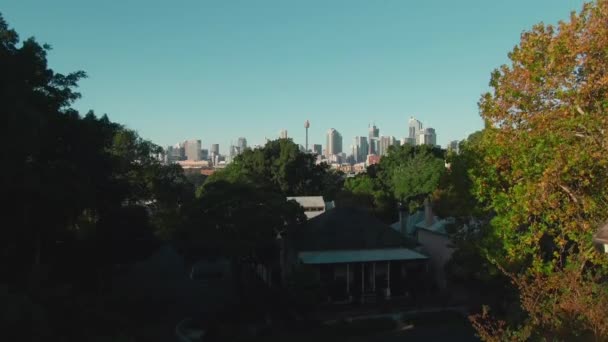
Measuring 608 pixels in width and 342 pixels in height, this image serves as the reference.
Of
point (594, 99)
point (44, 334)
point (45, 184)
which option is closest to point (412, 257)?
point (594, 99)

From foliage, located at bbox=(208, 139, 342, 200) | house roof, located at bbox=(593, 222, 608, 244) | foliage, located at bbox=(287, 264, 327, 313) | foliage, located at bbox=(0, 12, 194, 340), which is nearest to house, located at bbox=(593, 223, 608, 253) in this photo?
house roof, located at bbox=(593, 222, 608, 244)

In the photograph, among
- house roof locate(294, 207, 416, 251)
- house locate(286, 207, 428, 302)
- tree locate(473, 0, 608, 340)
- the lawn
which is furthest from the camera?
house roof locate(294, 207, 416, 251)

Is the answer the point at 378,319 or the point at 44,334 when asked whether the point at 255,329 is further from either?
the point at 44,334

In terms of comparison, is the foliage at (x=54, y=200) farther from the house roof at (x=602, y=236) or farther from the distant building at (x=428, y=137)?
the distant building at (x=428, y=137)

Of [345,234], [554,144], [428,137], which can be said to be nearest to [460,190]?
[554,144]

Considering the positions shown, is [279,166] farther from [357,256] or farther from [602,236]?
[602,236]

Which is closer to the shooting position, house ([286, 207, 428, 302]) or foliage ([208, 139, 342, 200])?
house ([286, 207, 428, 302])

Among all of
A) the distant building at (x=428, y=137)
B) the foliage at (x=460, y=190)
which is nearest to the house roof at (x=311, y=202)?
the foliage at (x=460, y=190)

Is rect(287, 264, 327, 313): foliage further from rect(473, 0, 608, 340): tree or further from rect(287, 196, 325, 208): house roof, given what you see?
rect(287, 196, 325, 208): house roof

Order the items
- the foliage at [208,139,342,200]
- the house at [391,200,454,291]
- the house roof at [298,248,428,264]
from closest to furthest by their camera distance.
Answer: the house roof at [298,248,428,264] < the house at [391,200,454,291] < the foliage at [208,139,342,200]
